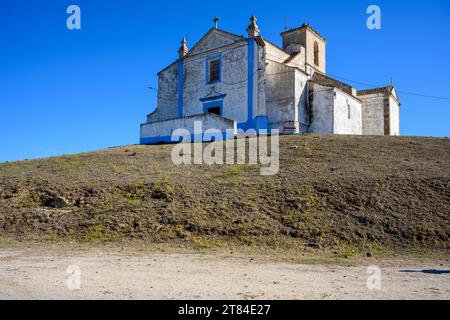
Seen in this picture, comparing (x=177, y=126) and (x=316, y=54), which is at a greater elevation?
(x=316, y=54)

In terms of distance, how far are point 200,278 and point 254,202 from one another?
19.6 feet

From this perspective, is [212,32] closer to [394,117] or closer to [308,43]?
[308,43]

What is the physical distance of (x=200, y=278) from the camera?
6691mm

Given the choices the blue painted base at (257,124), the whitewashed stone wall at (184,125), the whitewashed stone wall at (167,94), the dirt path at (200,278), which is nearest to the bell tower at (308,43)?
the blue painted base at (257,124)

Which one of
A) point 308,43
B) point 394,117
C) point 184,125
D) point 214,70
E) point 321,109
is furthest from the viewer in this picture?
point 394,117

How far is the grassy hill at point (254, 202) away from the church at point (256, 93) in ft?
25.7

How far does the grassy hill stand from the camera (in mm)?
10781

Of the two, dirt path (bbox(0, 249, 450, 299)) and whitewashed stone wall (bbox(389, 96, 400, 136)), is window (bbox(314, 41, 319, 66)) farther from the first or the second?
dirt path (bbox(0, 249, 450, 299))

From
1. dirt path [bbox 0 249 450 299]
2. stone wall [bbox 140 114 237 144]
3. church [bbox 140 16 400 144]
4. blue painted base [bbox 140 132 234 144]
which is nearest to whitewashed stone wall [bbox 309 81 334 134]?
church [bbox 140 16 400 144]

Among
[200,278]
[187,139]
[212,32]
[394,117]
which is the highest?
[212,32]

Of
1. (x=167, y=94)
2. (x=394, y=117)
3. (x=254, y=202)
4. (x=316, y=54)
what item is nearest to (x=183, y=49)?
(x=167, y=94)

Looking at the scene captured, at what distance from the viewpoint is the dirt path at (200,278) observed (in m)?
5.54

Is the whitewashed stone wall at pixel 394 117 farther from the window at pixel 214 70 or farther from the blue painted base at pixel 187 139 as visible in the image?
the blue painted base at pixel 187 139
